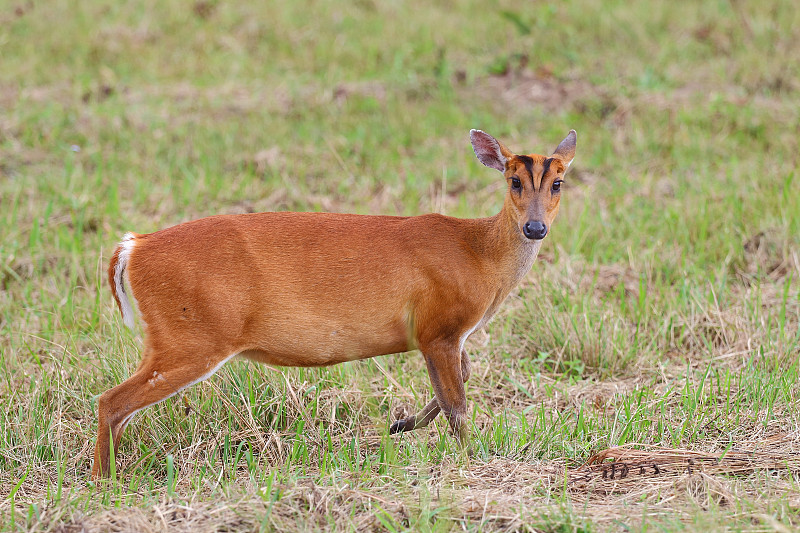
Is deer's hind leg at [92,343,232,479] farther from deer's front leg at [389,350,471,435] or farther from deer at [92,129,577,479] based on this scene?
deer's front leg at [389,350,471,435]

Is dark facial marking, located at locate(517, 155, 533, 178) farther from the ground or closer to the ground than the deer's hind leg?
farther from the ground

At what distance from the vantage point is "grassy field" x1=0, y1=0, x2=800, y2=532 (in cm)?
390

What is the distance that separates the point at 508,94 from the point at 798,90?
117 inches

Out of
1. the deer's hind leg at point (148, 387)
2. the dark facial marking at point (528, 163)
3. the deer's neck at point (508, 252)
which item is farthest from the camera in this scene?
the deer's neck at point (508, 252)

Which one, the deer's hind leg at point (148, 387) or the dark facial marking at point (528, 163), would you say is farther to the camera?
the dark facial marking at point (528, 163)

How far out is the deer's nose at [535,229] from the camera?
437 centimetres

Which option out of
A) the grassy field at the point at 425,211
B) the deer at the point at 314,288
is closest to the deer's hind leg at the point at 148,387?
the deer at the point at 314,288

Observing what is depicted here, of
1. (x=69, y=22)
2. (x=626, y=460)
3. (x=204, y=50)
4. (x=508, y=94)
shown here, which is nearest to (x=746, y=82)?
(x=508, y=94)

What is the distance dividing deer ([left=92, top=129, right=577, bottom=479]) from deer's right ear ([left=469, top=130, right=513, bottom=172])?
46 millimetres

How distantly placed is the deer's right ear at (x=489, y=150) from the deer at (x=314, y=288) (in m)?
0.05

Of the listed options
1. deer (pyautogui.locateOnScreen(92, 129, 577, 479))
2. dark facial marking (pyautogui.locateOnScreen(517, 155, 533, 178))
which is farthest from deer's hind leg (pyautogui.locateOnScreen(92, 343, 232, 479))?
dark facial marking (pyautogui.locateOnScreen(517, 155, 533, 178))

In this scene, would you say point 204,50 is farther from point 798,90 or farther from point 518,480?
point 518,480

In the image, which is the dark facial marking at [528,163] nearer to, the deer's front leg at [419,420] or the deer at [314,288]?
the deer at [314,288]

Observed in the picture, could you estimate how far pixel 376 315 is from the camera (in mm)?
4438
